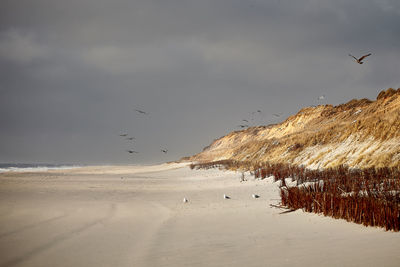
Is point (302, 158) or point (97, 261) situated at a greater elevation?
point (302, 158)

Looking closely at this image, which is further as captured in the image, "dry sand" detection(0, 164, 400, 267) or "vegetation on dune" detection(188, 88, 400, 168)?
"vegetation on dune" detection(188, 88, 400, 168)

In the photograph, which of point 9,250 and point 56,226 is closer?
point 9,250

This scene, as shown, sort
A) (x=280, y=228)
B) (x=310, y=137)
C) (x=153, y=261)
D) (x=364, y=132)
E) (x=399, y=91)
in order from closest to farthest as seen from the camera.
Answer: (x=153, y=261)
(x=280, y=228)
(x=364, y=132)
(x=310, y=137)
(x=399, y=91)

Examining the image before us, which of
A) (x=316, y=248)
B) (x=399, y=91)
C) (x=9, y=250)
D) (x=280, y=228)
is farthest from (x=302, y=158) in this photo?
(x=9, y=250)

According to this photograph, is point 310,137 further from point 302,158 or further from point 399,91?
point 399,91

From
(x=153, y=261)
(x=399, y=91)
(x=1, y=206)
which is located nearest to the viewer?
(x=153, y=261)

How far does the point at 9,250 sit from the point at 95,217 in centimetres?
317

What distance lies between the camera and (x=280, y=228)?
6629 mm

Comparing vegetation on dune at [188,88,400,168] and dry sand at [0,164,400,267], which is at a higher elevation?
vegetation on dune at [188,88,400,168]

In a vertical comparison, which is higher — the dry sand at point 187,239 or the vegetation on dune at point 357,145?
the vegetation on dune at point 357,145

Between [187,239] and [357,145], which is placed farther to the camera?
[357,145]

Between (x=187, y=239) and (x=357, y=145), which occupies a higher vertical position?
(x=357, y=145)

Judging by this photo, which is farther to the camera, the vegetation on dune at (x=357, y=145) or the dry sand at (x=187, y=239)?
the vegetation on dune at (x=357, y=145)

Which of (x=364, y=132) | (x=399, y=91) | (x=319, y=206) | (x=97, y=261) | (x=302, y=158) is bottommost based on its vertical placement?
(x=97, y=261)
